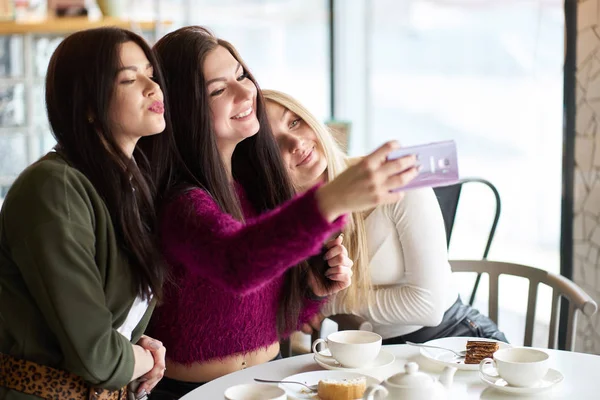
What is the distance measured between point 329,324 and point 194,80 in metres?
2.48

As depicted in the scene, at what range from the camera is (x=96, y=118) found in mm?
1397

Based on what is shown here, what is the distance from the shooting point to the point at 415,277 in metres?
2.06

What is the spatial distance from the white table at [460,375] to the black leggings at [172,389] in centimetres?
26

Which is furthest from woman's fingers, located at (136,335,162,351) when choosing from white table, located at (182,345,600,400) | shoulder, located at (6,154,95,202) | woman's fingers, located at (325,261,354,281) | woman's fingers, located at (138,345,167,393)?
woman's fingers, located at (325,261,354,281)

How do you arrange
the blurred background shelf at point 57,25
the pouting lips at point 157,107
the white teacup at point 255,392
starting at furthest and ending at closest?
1. the blurred background shelf at point 57,25
2. the pouting lips at point 157,107
3. the white teacup at point 255,392

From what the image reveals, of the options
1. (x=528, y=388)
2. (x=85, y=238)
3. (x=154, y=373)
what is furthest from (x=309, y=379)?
(x=85, y=238)

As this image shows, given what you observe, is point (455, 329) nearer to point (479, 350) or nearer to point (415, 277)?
point (415, 277)

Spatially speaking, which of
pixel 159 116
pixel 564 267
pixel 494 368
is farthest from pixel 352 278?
pixel 564 267

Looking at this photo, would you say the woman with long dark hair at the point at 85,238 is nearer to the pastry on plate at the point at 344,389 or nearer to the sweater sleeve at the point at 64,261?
the sweater sleeve at the point at 64,261

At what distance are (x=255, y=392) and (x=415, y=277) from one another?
79 cm

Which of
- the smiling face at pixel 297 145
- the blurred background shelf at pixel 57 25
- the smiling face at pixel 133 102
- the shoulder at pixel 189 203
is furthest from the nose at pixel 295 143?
the blurred background shelf at pixel 57 25

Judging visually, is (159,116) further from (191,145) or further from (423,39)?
(423,39)

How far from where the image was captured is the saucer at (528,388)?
1437 mm

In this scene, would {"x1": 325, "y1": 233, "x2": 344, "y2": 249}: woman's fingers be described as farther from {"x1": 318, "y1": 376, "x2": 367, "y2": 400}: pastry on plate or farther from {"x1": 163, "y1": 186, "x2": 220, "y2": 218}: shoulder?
{"x1": 318, "y1": 376, "x2": 367, "y2": 400}: pastry on plate
